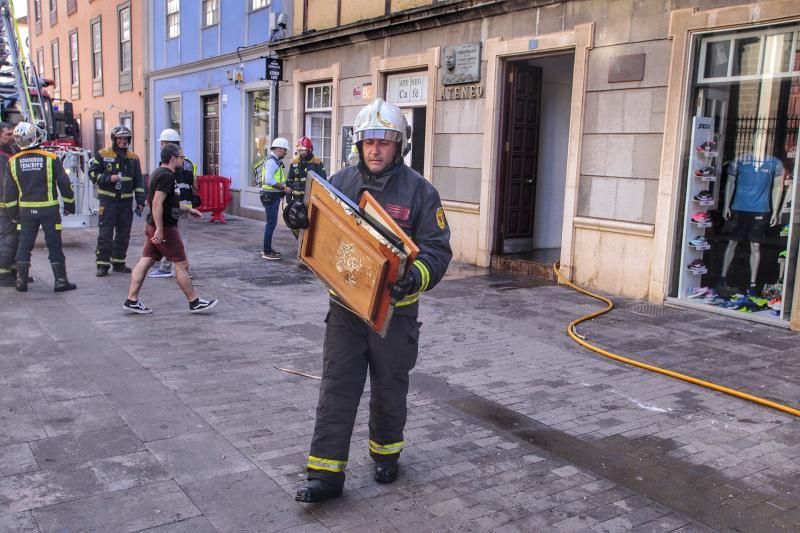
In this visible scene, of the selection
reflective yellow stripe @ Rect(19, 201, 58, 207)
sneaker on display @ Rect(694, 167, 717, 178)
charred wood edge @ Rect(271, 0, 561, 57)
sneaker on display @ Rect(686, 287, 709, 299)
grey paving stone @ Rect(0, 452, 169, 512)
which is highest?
charred wood edge @ Rect(271, 0, 561, 57)

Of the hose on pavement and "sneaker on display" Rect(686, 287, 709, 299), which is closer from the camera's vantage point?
the hose on pavement

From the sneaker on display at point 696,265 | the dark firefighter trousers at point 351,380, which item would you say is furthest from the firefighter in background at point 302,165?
the dark firefighter trousers at point 351,380

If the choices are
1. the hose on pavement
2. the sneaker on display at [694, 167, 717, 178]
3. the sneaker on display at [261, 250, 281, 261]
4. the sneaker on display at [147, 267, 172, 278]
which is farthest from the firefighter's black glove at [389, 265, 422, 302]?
the sneaker on display at [261, 250, 281, 261]

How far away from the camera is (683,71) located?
7.93m

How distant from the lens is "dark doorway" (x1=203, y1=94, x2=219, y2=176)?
19256 millimetres

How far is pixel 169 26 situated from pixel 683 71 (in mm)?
17327

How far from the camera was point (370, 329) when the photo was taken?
3.64 meters

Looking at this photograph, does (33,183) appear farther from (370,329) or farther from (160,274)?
(370,329)

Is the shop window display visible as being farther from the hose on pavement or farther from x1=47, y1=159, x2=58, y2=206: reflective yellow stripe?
x1=47, y1=159, x2=58, y2=206: reflective yellow stripe

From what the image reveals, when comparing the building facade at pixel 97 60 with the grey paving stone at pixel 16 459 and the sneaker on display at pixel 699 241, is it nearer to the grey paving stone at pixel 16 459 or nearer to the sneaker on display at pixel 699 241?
the sneaker on display at pixel 699 241

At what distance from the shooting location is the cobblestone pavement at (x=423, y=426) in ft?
11.4

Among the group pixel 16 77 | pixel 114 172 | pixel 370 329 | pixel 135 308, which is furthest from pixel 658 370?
pixel 16 77

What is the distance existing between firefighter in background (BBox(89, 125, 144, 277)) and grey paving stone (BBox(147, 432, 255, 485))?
5.92 m

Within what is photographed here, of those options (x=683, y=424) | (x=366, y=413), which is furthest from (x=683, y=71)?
→ (x=366, y=413)
